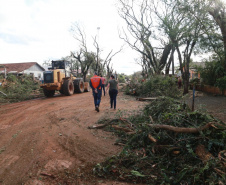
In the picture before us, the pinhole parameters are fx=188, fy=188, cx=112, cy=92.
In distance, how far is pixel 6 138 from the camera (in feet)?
16.3

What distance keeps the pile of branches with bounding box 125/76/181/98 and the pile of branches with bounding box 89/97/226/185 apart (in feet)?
26.9

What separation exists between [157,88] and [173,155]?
10191mm

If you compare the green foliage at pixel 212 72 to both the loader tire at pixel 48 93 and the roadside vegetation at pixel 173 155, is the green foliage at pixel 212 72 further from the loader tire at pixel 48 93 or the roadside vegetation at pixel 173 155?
the loader tire at pixel 48 93

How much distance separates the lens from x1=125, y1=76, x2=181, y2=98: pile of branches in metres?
12.6

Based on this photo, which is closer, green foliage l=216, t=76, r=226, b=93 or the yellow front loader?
green foliage l=216, t=76, r=226, b=93

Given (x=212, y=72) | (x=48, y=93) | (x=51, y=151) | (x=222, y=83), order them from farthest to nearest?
(x=212, y=72) < (x=48, y=93) < (x=222, y=83) < (x=51, y=151)

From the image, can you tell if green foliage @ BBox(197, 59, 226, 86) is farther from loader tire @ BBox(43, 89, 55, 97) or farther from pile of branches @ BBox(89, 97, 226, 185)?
loader tire @ BBox(43, 89, 55, 97)

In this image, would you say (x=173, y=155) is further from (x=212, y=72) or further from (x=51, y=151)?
(x=212, y=72)

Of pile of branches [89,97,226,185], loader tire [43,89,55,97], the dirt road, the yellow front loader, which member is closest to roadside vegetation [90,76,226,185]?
pile of branches [89,97,226,185]

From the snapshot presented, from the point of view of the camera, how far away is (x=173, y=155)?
138 inches

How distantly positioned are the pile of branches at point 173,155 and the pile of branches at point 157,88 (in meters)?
8.21

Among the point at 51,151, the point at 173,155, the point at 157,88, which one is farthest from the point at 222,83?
the point at 51,151

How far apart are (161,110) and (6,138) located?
438 cm

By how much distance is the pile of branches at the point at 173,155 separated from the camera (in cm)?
288
